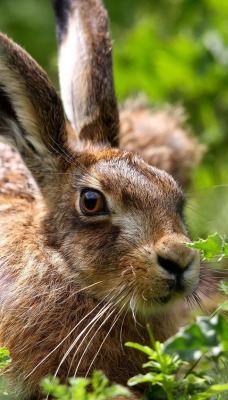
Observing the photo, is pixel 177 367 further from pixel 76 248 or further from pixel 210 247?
pixel 76 248

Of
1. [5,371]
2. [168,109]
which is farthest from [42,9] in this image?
[5,371]

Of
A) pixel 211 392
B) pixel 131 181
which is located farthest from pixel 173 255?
pixel 211 392

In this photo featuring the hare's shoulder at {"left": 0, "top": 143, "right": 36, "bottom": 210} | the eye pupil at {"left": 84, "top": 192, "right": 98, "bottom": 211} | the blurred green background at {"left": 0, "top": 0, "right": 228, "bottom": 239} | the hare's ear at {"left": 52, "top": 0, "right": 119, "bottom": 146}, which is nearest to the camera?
the eye pupil at {"left": 84, "top": 192, "right": 98, "bottom": 211}

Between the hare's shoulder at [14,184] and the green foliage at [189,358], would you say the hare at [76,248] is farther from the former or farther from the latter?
the green foliage at [189,358]

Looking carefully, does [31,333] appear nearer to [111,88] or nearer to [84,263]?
[84,263]

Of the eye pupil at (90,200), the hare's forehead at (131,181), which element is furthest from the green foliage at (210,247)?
the eye pupil at (90,200)

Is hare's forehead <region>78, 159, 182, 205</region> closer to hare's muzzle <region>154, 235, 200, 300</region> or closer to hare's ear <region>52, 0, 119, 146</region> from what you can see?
hare's muzzle <region>154, 235, 200, 300</region>

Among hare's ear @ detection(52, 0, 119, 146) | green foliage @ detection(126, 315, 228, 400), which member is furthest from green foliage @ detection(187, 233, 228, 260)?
hare's ear @ detection(52, 0, 119, 146)

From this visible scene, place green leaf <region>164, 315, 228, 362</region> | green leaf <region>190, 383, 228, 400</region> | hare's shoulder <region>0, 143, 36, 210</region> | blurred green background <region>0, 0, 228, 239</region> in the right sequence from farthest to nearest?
blurred green background <region>0, 0, 228, 239</region>
hare's shoulder <region>0, 143, 36, 210</region>
green leaf <region>190, 383, 228, 400</region>
green leaf <region>164, 315, 228, 362</region>
